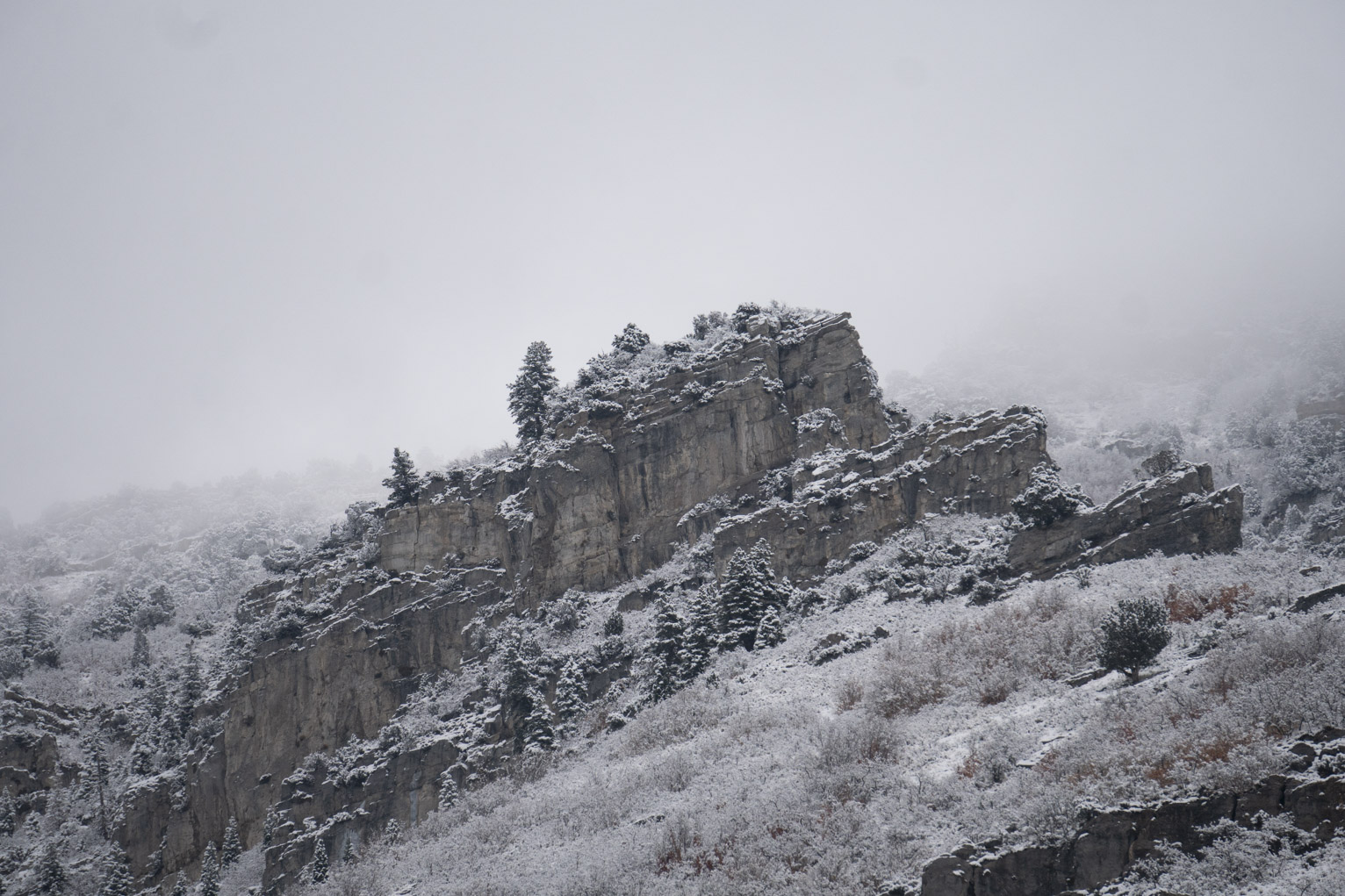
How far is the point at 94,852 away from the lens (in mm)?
63438

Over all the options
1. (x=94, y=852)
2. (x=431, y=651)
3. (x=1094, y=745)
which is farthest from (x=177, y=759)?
(x=1094, y=745)

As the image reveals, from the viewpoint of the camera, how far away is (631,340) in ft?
243

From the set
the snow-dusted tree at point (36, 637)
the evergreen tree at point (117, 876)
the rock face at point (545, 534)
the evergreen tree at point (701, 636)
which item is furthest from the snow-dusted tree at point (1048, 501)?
the snow-dusted tree at point (36, 637)

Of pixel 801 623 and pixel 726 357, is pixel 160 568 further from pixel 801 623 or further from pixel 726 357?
pixel 801 623

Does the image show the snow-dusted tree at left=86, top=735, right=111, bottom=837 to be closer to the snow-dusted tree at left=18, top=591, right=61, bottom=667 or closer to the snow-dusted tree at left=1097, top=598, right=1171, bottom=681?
the snow-dusted tree at left=18, top=591, right=61, bottom=667

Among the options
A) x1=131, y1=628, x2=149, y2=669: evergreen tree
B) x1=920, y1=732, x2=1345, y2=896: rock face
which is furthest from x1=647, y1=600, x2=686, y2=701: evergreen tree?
x1=131, y1=628, x2=149, y2=669: evergreen tree

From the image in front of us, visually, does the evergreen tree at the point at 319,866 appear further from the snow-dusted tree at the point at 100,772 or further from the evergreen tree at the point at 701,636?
the snow-dusted tree at the point at 100,772

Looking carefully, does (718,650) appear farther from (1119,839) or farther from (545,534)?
(1119,839)

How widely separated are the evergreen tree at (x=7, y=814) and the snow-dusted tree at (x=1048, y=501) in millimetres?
69824

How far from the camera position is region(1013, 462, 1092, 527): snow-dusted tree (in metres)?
48.0

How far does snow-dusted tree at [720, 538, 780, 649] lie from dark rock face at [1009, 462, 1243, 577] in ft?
42.3

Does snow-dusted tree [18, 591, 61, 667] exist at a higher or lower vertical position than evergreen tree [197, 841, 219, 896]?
higher

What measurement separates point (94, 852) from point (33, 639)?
33081 millimetres

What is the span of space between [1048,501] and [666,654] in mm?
21127
